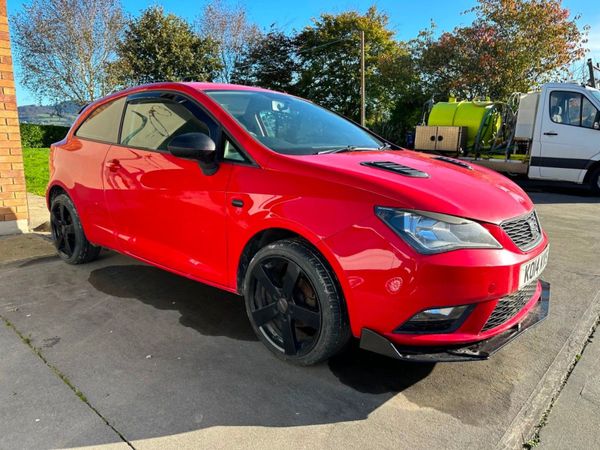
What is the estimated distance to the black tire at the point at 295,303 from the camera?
2.35m

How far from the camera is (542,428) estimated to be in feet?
7.04

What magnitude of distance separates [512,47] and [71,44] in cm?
2168

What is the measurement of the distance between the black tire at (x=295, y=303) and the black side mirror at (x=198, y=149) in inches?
25.4

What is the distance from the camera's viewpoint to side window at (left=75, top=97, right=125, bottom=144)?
3750 millimetres

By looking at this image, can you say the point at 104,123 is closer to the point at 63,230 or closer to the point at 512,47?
the point at 63,230

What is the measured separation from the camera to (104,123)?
3.91 m

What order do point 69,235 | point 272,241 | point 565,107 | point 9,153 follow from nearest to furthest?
1. point 272,241
2. point 69,235
3. point 9,153
4. point 565,107

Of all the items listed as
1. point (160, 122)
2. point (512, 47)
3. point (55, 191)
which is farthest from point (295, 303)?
point (512, 47)

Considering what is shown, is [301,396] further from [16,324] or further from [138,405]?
[16,324]

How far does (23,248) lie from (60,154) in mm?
1269

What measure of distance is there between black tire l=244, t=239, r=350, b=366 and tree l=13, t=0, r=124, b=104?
24990 millimetres

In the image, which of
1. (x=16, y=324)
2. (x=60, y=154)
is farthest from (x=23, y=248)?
(x=16, y=324)

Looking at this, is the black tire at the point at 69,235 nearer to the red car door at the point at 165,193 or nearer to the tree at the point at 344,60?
the red car door at the point at 165,193

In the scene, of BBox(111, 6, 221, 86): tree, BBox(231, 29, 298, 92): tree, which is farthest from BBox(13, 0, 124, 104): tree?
BBox(231, 29, 298, 92): tree
